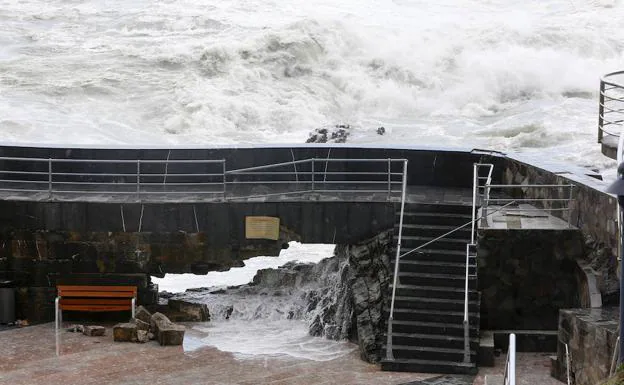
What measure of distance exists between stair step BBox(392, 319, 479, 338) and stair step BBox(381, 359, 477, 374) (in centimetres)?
48

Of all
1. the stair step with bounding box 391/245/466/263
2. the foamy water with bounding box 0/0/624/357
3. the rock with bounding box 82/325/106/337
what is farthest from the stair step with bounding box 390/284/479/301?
the foamy water with bounding box 0/0/624/357

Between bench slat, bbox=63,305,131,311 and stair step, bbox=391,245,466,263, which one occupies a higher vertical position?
stair step, bbox=391,245,466,263

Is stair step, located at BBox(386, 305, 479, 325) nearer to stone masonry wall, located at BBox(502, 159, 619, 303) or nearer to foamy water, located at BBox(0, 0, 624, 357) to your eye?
stone masonry wall, located at BBox(502, 159, 619, 303)

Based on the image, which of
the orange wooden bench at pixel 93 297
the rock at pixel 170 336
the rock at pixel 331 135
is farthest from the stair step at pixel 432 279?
the rock at pixel 331 135

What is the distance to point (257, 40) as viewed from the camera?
47.2 meters

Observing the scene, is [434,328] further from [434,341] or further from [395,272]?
[395,272]

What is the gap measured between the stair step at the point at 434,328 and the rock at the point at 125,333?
132 inches

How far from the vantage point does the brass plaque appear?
15.8 meters

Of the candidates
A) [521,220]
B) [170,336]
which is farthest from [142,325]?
[521,220]

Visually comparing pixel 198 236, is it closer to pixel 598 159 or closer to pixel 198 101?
pixel 598 159

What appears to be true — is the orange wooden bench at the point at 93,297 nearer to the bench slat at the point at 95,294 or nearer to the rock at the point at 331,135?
the bench slat at the point at 95,294

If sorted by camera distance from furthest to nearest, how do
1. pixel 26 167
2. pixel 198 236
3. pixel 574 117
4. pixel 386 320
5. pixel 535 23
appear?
pixel 535 23 < pixel 574 117 < pixel 26 167 < pixel 198 236 < pixel 386 320

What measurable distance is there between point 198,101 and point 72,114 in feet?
14.7

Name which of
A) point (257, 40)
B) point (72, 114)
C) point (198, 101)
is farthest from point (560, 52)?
point (72, 114)
